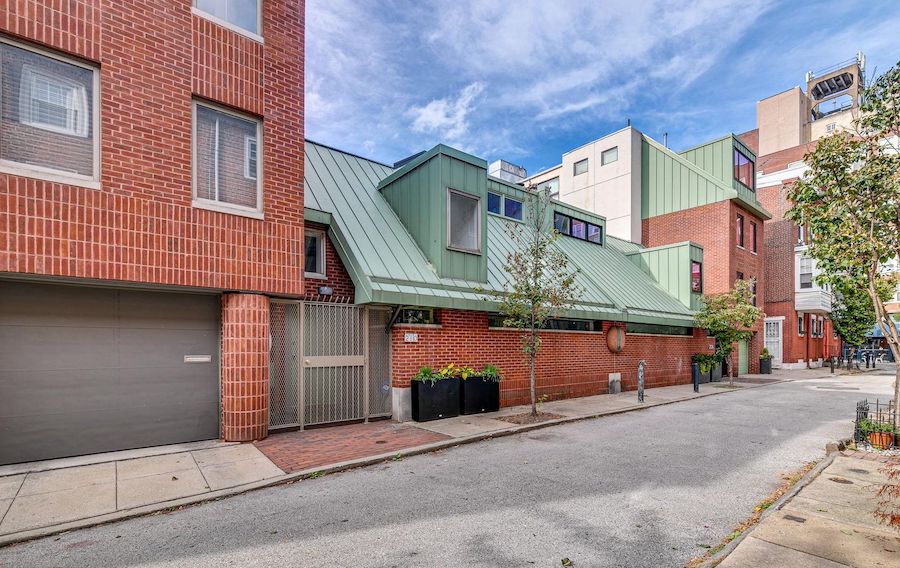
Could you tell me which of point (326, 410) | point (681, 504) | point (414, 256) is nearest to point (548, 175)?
point (414, 256)

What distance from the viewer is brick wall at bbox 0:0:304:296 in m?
6.59

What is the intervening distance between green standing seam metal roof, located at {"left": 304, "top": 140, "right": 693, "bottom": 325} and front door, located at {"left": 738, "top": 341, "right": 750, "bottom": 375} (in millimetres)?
12595

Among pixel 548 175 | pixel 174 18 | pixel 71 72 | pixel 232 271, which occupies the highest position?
pixel 548 175

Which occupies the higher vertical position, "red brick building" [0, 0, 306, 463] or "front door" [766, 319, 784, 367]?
"red brick building" [0, 0, 306, 463]

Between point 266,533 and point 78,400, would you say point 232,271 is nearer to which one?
point 78,400

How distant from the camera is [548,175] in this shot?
3562cm

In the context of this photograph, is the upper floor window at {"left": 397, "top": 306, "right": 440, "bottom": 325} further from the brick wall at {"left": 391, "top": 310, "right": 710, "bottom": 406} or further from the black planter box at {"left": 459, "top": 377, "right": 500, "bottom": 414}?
the black planter box at {"left": 459, "top": 377, "right": 500, "bottom": 414}

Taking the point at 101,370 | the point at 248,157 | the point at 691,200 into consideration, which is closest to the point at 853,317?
the point at 691,200

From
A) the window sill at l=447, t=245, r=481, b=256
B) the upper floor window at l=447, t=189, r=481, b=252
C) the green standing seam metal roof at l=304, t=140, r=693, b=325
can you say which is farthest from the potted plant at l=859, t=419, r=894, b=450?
the upper floor window at l=447, t=189, r=481, b=252

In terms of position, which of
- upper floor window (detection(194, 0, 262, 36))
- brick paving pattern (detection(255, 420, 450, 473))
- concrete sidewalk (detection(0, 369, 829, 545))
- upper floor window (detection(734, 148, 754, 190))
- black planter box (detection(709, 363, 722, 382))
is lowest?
black planter box (detection(709, 363, 722, 382))

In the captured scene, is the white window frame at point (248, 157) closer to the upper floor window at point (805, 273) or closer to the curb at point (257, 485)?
the curb at point (257, 485)

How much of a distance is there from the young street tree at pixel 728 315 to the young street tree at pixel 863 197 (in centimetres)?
1130

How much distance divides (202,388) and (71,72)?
18.0 feet

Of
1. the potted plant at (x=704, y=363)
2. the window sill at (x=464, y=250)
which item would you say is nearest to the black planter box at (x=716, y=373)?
the potted plant at (x=704, y=363)
